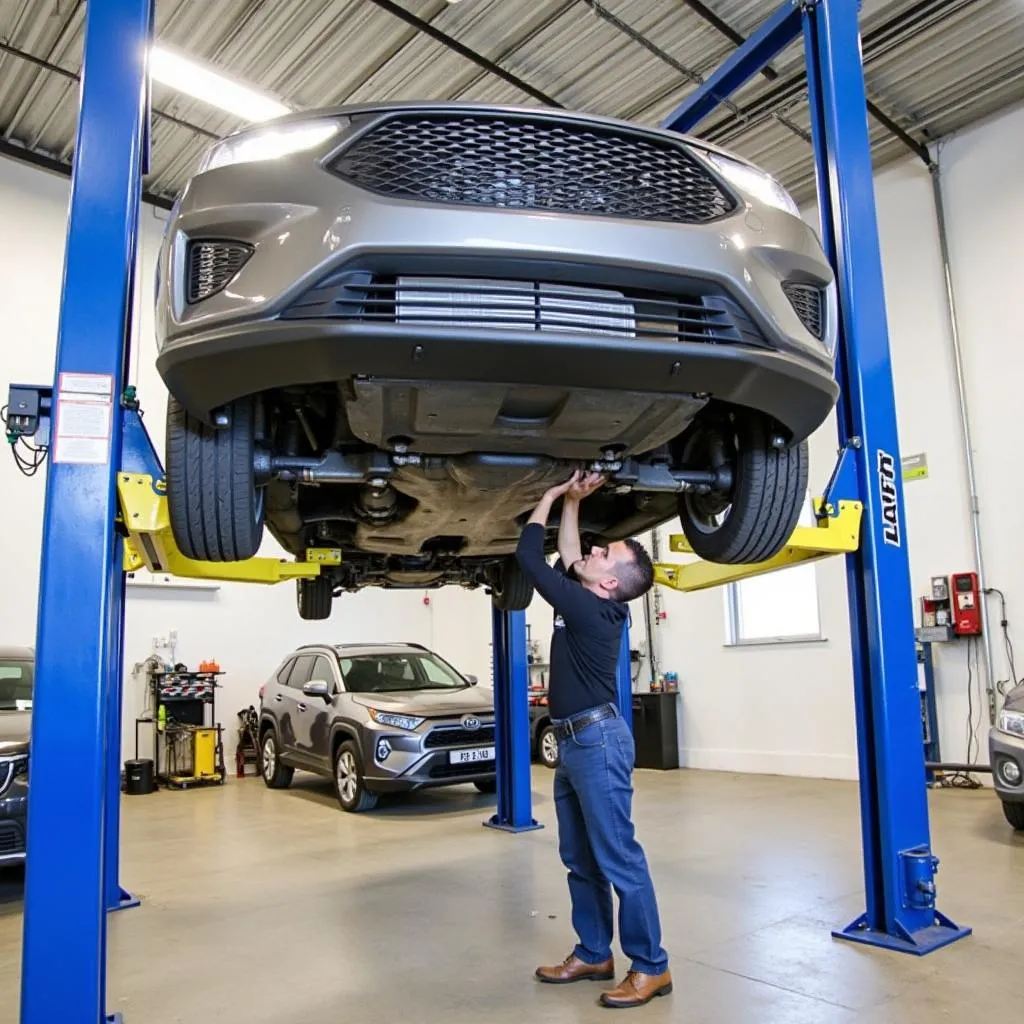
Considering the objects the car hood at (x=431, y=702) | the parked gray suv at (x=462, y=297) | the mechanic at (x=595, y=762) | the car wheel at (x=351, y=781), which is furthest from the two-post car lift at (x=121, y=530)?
the car wheel at (x=351, y=781)

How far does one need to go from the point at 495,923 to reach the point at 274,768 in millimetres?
5270

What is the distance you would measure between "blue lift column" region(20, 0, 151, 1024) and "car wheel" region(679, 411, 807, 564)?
5.54ft

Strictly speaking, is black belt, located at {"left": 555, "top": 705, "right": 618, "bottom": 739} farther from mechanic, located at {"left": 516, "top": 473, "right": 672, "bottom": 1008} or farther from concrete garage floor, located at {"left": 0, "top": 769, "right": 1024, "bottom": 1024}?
concrete garage floor, located at {"left": 0, "top": 769, "right": 1024, "bottom": 1024}

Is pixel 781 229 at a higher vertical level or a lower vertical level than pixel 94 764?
higher

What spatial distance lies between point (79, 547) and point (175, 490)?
260mm

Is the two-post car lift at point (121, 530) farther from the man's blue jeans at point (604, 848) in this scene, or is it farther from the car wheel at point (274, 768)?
the car wheel at point (274, 768)

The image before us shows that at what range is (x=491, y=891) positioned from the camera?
13.2 feet

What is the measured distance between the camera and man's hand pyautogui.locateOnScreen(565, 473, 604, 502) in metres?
2.63

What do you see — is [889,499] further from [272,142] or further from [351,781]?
[351,781]

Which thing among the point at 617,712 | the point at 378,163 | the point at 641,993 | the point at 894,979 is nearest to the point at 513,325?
the point at 378,163

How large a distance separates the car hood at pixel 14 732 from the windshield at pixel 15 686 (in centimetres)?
32

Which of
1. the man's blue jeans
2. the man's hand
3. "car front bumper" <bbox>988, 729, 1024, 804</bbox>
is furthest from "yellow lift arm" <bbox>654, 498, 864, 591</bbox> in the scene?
"car front bumper" <bbox>988, 729, 1024, 804</bbox>

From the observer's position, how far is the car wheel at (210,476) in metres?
2.23

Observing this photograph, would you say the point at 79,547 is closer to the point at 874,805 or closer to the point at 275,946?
the point at 275,946
